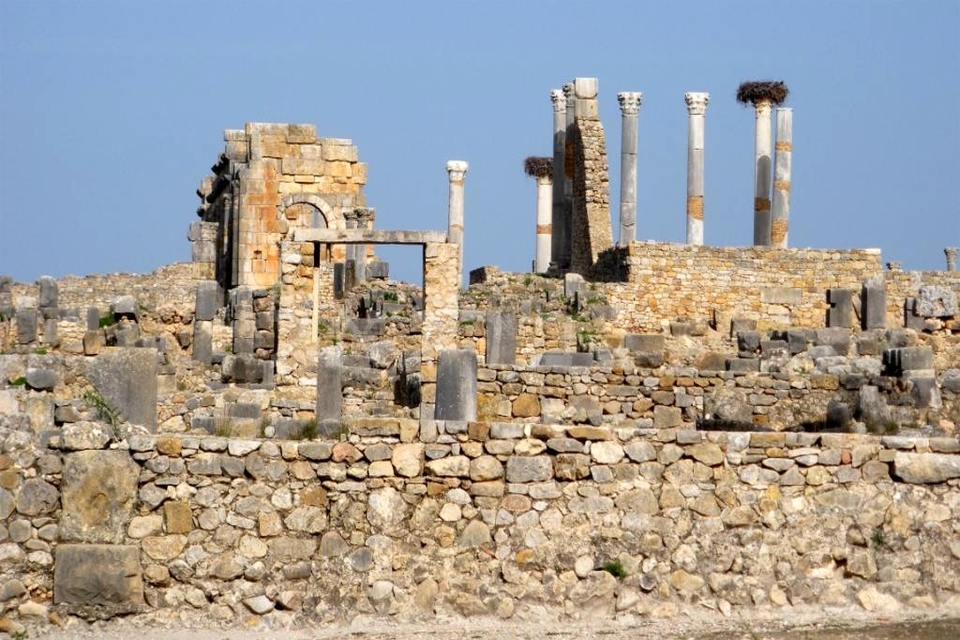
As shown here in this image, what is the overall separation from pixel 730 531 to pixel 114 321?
52.6 ft

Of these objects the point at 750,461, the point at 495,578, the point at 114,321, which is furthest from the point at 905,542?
the point at 114,321

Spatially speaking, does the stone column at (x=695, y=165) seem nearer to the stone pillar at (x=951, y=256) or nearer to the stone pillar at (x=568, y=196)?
the stone pillar at (x=568, y=196)

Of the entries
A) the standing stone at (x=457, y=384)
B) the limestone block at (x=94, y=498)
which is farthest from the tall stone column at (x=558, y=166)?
the limestone block at (x=94, y=498)

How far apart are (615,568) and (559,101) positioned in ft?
92.8

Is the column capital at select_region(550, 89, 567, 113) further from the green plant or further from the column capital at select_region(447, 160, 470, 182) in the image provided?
the green plant

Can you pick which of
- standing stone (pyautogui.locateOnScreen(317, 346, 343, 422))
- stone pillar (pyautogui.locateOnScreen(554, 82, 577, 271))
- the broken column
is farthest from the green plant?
the broken column

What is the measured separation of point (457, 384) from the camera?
1460 centimetres

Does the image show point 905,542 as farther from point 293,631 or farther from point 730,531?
point 293,631

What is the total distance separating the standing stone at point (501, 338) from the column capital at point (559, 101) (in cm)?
1776

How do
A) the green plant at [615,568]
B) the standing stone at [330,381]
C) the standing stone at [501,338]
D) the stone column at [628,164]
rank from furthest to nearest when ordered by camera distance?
the stone column at [628,164], the standing stone at [501,338], the standing stone at [330,381], the green plant at [615,568]

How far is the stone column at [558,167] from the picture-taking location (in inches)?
1511

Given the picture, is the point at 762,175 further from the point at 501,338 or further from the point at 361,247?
the point at 501,338

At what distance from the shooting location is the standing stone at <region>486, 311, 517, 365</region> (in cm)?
2106

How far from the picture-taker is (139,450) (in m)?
11.4
